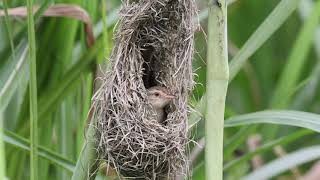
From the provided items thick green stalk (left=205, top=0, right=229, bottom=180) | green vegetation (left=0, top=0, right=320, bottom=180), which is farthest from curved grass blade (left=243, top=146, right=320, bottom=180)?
thick green stalk (left=205, top=0, right=229, bottom=180)

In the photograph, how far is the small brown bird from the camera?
1.79 m

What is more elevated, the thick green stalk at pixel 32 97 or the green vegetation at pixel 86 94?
the green vegetation at pixel 86 94

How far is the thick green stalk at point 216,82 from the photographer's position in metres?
1.46

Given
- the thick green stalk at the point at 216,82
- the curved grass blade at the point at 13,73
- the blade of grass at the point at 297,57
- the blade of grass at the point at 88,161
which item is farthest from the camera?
the blade of grass at the point at 297,57

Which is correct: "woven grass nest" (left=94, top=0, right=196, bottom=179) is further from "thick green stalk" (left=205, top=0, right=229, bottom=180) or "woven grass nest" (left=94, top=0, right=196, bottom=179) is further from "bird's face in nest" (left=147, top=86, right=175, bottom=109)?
"thick green stalk" (left=205, top=0, right=229, bottom=180)

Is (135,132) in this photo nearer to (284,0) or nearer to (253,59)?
(284,0)

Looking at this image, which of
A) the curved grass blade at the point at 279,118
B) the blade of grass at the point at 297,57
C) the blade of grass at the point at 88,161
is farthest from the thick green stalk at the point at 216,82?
the blade of grass at the point at 297,57

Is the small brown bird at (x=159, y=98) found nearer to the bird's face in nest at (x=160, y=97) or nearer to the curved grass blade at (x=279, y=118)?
the bird's face in nest at (x=160, y=97)

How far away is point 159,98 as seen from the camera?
1.79 meters

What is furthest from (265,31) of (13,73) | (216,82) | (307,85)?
(307,85)

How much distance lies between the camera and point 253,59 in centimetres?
386

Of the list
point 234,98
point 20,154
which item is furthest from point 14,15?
point 234,98

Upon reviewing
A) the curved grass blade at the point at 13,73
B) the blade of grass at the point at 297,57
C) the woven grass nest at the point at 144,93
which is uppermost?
the blade of grass at the point at 297,57

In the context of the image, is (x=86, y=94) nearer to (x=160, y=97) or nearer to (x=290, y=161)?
(x=160, y=97)
